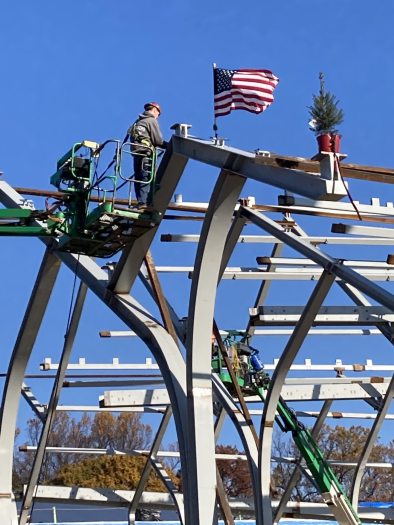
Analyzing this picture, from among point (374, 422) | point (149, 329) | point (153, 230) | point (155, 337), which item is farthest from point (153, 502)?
point (153, 230)

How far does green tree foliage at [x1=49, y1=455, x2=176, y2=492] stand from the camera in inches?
2315

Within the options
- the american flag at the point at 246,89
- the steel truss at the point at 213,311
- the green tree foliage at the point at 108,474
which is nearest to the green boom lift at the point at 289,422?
the steel truss at the point at 213,311

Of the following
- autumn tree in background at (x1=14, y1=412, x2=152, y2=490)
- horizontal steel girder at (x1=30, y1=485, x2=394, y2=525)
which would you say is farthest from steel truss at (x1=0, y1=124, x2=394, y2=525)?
autumn tree in background at (x1=14, y1=412, x2=152, y2=490)

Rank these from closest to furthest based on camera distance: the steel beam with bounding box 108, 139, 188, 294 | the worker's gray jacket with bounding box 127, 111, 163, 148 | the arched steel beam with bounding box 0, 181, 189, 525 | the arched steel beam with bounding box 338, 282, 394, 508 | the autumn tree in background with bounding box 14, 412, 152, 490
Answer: the steel beam with bounding box 108, 139, 188, 294 → the arched steel beam with bounding box 0, 181, 189, 525 → the worker's gray jacket with bounding box 127, 111, 163, 148 → the arched steel beam with bounding box 338, 282, 394, 508 → the autumn tree in background with bounding box 14, 412, 152, 490

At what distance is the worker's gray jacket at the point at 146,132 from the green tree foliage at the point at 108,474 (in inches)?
1804

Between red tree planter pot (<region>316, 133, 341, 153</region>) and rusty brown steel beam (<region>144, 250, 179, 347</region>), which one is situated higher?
rusty brown steel beam (<region>144, 250, 179, 347</region>)

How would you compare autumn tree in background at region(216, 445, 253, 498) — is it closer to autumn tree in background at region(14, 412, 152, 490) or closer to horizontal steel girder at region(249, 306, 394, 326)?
autumn tree in background at region(14, 412, 152, 490)

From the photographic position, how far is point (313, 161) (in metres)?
→ 11.0

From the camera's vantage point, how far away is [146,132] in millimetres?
14836

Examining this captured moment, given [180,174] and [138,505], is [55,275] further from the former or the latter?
[138,505]

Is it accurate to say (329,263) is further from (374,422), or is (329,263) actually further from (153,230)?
(374,422)

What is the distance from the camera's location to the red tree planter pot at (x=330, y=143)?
1057 centimetres

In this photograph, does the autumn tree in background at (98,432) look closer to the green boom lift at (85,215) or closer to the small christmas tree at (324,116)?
the green boom lift at (85,215)

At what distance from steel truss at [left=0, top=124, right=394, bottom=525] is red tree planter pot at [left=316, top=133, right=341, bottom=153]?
0.42ft
